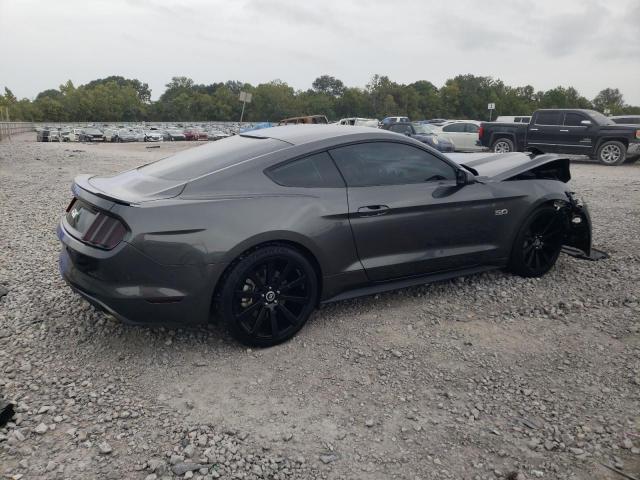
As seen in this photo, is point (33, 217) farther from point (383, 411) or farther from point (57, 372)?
point (383, 411)

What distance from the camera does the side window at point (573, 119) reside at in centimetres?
1623

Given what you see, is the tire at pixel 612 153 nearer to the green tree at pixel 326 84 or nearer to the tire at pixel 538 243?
the tire at pixel 538 243

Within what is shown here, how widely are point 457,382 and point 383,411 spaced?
0.58m

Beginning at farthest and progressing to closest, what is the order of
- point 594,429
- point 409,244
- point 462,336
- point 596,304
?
point 596,304 < point 409,244 < point 462,336 < point 594,429

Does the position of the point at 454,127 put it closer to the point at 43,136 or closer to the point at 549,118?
the point at 549,118

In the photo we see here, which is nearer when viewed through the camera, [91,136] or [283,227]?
[283,227]

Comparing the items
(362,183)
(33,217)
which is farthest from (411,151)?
(33,217)

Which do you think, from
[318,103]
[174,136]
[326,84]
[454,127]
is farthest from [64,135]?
[326,84]

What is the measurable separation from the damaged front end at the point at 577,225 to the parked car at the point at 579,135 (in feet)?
37.6

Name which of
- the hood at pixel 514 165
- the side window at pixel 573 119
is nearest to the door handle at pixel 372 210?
the hood at pixel 514 165

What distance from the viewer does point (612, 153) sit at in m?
16.2

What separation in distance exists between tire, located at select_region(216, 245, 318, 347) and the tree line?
95233 mm

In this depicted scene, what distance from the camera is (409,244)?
4.04 meters

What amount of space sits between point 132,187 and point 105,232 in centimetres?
45
